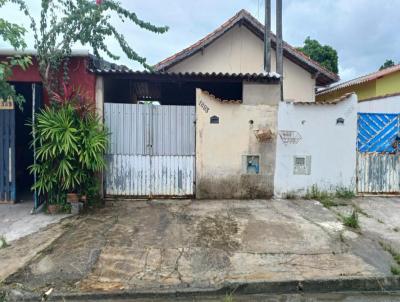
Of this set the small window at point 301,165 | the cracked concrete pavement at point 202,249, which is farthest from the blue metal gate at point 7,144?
the small window at point 301,165

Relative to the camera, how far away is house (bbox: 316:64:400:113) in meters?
8.44

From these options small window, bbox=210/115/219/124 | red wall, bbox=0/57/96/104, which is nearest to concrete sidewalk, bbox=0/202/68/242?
red wall, bbox=0/57/96/104

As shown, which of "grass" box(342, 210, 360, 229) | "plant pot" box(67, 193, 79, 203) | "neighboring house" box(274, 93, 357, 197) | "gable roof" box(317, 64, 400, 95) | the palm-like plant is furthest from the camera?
"gable roof" box(317, 64, 400, 95)

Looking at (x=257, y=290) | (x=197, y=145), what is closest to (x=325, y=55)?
(x=197, y=145)

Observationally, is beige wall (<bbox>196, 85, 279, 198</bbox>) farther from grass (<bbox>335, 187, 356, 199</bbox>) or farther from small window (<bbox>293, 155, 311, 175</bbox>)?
grass (<bbox>335, 187, 356, 199</bbox>)

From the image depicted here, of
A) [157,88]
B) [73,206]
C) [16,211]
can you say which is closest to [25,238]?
[73,206]

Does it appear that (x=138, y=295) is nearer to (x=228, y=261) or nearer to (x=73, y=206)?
(x=228, y=261)

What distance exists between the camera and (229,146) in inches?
274

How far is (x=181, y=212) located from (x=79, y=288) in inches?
113

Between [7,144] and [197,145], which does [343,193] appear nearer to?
[197,145]

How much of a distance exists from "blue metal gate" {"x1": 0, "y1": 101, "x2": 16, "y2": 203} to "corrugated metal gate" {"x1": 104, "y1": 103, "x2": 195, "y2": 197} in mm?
1973

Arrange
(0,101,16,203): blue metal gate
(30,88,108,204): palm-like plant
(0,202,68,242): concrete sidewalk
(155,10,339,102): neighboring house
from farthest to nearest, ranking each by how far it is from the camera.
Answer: (155,10,339,102): neighboring house, (0,101,16,203): blue metal gate, (30,88,108,204): palm-like plant, (0,202,68,242): concrete sidewalk

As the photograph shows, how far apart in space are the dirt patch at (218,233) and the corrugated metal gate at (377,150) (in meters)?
3.72

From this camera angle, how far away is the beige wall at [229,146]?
22.8ft
